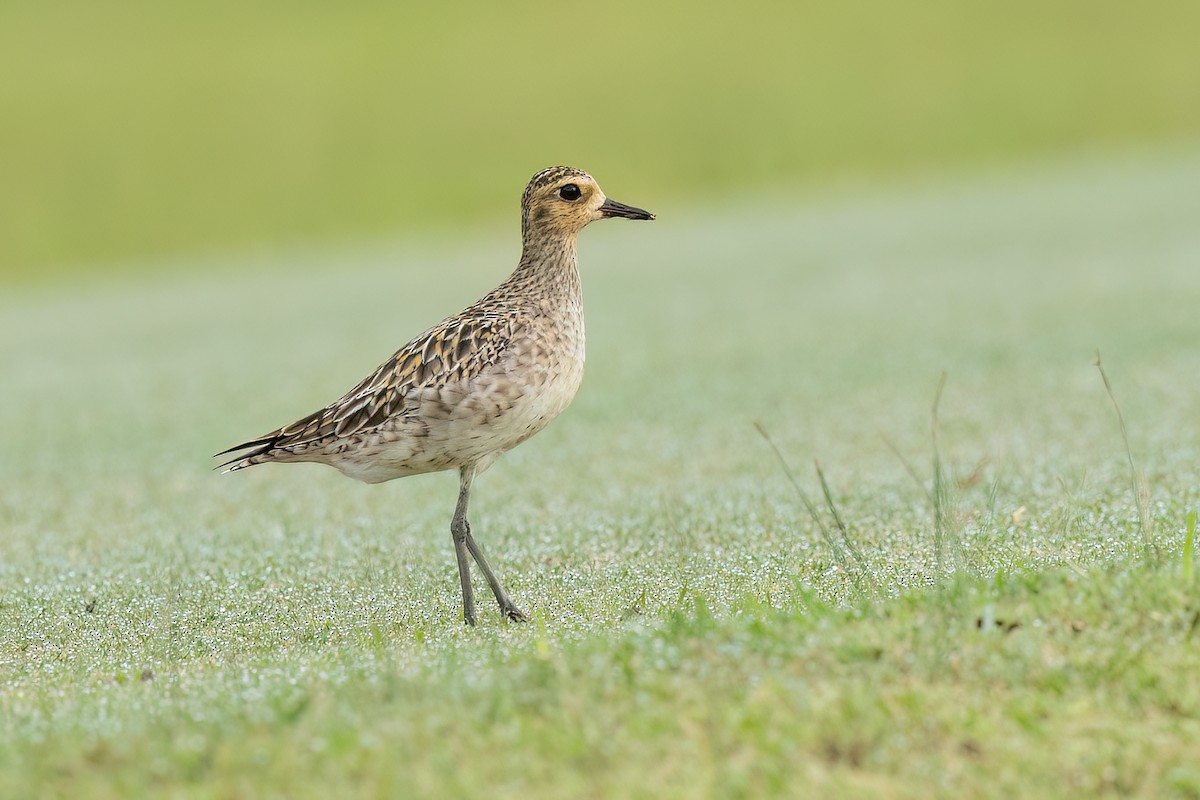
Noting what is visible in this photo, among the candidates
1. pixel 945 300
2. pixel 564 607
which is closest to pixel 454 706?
pixel 564 607

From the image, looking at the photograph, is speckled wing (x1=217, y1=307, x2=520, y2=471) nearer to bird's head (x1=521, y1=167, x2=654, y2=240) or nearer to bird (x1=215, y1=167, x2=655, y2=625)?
bird (x1=215, y1=167, x2=655, y2=625)

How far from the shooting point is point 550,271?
7309mm

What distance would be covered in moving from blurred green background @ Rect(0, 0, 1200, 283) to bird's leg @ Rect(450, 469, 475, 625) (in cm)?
2904

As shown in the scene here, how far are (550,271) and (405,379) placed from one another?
37.6 inches

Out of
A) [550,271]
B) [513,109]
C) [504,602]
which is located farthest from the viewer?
[513,109]

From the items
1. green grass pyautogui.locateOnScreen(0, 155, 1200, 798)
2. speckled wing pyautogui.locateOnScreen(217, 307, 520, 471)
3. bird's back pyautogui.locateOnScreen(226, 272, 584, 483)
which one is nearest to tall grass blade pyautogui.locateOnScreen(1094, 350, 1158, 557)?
green grass pyautogui.locateOnScreen(0, 155, 1200, 798)

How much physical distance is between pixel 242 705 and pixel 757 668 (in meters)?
1.66

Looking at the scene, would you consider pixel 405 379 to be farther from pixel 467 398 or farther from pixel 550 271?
pixel 550 271

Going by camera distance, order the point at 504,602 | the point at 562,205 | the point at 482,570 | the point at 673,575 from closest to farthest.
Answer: the point at 504,602 → the point at 482,570 → the point at 673,575 → the point at 562,205

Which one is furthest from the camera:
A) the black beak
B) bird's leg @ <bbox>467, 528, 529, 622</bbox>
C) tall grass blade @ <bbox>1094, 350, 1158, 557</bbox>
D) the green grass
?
the black beak

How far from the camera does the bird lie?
6.61 meters

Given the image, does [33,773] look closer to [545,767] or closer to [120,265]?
[545,767]

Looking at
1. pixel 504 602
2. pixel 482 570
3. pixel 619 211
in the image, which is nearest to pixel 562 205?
pixel 619 211

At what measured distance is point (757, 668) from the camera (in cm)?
480
